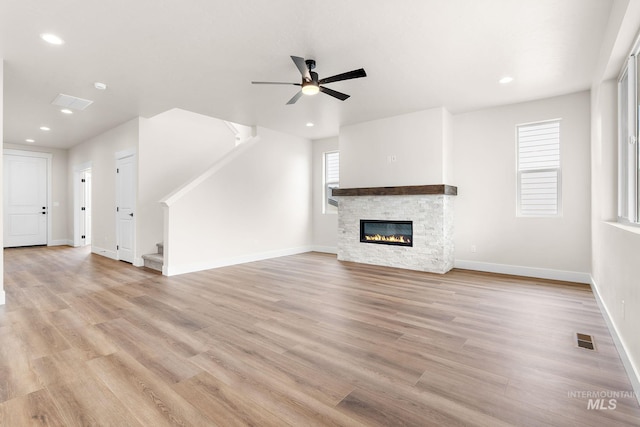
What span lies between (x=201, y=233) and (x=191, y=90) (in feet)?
7.76

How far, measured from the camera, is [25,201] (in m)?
8.43

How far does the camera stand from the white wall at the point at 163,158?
5.80 metres

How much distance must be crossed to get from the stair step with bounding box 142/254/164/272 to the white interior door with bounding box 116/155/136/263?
391 mm

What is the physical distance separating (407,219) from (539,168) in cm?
212

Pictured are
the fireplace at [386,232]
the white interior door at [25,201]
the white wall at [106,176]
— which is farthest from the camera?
the white interior door at [25,201]

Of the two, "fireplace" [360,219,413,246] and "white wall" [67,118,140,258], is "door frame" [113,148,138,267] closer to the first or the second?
"white wall" [67,118,140,258]

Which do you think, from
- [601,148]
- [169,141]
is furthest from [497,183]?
[169,141]

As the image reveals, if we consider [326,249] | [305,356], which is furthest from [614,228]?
[326,249]

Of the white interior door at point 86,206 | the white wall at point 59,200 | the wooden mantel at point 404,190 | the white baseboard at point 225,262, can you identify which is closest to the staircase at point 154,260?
the white baseboard at point 225,262

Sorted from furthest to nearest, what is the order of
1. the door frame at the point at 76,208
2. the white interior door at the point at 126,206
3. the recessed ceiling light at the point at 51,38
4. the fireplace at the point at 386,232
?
the door frame at the point at 76,208, the white interior door at the point at 126,206, the fireplace at the point at 386,232, the recessed ceiling light at the point at 51,38

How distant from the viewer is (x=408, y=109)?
5.28 m

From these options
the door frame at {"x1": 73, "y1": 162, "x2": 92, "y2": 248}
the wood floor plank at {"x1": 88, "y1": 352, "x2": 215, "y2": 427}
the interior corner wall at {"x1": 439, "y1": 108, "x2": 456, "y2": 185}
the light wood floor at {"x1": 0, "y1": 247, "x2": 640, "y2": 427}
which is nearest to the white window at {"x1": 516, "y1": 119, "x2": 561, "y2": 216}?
the interior corner wall at {"x1": 439, "y1": 108, "x2": 456, "y2": 185}

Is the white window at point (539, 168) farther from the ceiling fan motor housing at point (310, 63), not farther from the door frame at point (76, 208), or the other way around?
the door frame at point (76, 208)

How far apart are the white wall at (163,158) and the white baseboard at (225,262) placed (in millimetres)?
1240
